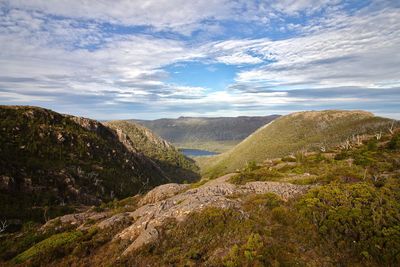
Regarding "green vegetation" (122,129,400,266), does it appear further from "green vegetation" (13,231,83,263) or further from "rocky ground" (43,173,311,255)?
"green vegetation" (13,231,83,263)

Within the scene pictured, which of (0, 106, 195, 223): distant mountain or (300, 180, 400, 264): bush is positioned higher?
(300, 180, 400, 264): bush

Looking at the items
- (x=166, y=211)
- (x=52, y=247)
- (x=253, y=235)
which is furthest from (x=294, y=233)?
(x=52, y=247)

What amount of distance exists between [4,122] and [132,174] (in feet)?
216

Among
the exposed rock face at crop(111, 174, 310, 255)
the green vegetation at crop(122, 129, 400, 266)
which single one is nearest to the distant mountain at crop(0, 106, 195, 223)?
the exposed rock face at crop(111, 174, 310, 255)

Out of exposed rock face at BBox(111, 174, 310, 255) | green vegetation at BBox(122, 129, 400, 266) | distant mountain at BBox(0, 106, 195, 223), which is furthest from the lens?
distant mountain at BBox(0, 106, 195, 223)

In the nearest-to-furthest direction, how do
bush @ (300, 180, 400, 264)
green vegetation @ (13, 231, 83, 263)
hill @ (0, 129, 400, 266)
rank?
hill @ (0, 129, 400, 266) → bush @ (300, 180, 400, 264) → green vegetation @ (13, 231, 83, 263)

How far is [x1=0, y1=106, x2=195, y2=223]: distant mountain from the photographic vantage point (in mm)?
79500

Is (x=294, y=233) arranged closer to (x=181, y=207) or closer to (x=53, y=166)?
(x=181, y=207)

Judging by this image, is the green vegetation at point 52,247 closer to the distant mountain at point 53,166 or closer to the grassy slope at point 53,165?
the distant mountain at point 53,166

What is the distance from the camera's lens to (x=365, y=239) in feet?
48.5

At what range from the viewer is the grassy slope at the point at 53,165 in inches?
3174

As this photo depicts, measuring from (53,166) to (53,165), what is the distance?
92 cm

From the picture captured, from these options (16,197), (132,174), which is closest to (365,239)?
(16,197)

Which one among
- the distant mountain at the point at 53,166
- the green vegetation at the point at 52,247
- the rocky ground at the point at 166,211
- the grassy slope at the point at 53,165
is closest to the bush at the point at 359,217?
the rocky ground at the point at 166,211
